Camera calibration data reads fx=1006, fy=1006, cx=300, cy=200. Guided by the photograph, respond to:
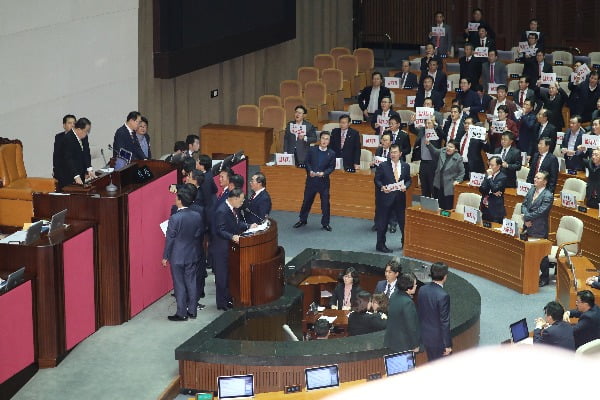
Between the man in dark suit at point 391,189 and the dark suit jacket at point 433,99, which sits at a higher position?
the dark suit jacket at point 433,99

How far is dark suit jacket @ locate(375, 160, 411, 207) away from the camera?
11.9m

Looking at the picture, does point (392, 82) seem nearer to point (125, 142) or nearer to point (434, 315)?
point (125, 142)

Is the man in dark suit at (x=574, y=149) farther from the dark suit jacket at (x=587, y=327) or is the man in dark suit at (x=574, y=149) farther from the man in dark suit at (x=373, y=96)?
the dark suit jacket at (x=587, y=327)

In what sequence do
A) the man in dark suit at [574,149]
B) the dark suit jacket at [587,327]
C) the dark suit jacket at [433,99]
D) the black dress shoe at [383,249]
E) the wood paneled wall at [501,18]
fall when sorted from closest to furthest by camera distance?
1. the dark suit jacket at [587,327]
2. the black dress shoe at [383,249]
3. the man in dark suit at [574,149]
4. the dark suit jacket at [433,99]
5. the wood paneled wall at [501,18]

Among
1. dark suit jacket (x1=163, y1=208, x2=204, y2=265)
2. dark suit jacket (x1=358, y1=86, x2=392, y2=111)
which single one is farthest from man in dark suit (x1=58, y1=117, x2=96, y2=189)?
dark suit jacket (x1=358, y1=86, x2=392, y2=111)

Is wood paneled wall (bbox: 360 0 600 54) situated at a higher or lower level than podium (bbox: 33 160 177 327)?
higher

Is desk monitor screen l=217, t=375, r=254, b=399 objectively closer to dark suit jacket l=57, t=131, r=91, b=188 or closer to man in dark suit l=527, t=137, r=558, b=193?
dark suit jacket l=57, t=131, r=91, b=188

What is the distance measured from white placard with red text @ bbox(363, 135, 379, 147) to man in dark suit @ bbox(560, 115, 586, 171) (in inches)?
100

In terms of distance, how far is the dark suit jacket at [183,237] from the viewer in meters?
8.95

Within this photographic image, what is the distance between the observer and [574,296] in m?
9.24

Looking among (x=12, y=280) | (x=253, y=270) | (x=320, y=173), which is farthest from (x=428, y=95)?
(x=12, y=280)

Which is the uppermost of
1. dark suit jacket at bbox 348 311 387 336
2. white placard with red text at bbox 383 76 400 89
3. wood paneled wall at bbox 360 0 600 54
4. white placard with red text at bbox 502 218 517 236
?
wood paneled wall at bbox 360 0 600 54

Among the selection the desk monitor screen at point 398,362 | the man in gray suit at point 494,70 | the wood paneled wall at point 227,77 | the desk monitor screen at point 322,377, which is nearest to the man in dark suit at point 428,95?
the man in gray suit at point 494,70

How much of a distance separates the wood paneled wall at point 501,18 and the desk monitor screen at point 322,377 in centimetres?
1654
